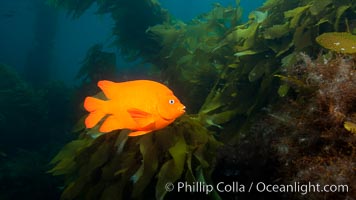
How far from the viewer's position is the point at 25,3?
40469 millimetres

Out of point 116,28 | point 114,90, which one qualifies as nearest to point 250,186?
point 114,90

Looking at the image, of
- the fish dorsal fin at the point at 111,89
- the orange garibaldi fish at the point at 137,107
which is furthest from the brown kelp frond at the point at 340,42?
the fish dorsal fin at the point at 111,89

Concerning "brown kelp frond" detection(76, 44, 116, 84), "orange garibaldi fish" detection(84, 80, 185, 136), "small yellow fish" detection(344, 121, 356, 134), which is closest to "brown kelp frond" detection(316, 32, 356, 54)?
"small yellow fish" detection(344, 121, 356, 134)

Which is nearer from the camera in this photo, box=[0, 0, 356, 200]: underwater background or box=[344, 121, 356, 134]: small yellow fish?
box=[344, 121, 356, 134]: small yellow fish

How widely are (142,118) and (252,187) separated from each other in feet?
2.44

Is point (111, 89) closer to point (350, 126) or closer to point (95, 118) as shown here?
point (95, 118)

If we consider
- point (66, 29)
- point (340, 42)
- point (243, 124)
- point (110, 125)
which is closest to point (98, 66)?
point (243, 124)

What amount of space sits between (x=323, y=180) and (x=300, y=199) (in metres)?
0.16

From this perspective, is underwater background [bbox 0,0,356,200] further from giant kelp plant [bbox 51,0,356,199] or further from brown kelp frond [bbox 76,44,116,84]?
brown kelp frond [bbox 76,44,116,84]

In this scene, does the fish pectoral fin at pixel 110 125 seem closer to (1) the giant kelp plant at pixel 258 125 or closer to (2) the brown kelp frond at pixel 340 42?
(1) the giant kelp plant at pixel 258 125

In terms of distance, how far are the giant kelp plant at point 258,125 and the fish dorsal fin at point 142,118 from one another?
48cm

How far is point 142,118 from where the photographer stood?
1409 millimetres

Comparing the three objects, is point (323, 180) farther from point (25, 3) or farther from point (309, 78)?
point (25, 3)

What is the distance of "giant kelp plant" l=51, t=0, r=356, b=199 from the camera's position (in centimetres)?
131
